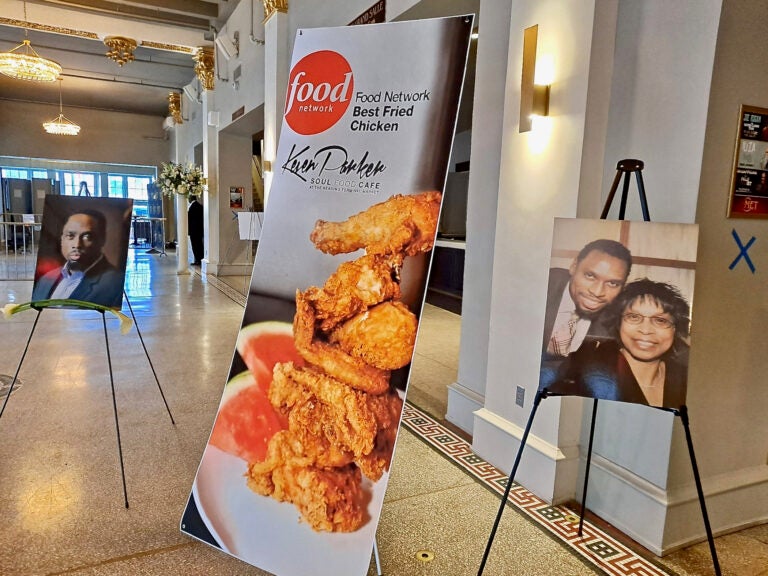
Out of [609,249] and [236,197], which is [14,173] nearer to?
[236,197]

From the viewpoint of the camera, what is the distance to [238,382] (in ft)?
6.26

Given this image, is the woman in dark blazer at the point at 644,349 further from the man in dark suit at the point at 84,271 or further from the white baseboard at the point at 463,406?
the man in dark suit at the point at 84,271

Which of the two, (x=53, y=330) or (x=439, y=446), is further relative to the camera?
(x=53, y=330)

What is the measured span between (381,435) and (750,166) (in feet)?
5.79

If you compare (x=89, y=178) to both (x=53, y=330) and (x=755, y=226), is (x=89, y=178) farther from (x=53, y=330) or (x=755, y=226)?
(x=755, y=226)

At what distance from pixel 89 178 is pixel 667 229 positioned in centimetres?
1999

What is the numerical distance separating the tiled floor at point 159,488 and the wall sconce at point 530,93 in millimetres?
1760

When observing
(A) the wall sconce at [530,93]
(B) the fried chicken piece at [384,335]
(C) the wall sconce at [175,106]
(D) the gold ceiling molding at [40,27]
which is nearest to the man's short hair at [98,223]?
(B) the fried chicken piece at [384,335]

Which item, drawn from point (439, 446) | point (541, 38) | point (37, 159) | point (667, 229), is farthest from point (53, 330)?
point (37, 159)

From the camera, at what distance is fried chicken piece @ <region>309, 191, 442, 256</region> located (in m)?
1.61

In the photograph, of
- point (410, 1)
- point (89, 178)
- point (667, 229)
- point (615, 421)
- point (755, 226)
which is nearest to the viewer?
point (667, 229)

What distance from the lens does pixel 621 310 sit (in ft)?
5.32

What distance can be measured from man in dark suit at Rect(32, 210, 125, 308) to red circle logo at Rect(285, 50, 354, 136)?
1.46 meters

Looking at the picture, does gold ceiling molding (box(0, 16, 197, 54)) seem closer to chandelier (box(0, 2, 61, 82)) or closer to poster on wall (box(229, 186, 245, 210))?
chandelier (box(0, 2, 61, 82))
